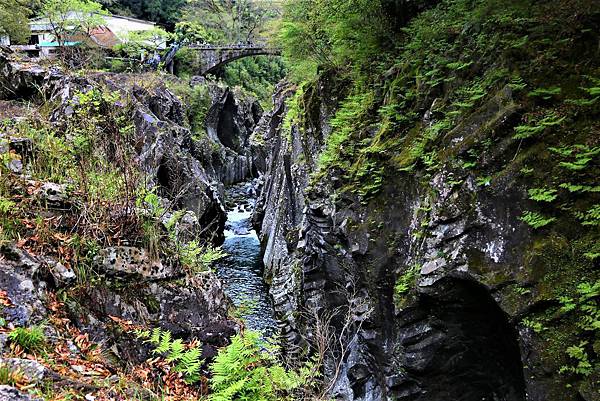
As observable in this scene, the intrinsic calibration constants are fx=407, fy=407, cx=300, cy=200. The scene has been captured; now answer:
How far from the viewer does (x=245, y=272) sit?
22844 millimetres

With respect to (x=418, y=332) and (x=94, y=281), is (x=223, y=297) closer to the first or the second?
(x=94, y=281)

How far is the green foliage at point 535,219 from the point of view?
588 cm

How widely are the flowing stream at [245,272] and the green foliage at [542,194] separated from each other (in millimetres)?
8390

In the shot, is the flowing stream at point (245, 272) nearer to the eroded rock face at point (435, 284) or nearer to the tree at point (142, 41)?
the eroded rock face at point (435, 284)

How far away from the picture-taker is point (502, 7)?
8.05 meters

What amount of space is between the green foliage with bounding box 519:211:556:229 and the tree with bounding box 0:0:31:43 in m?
36.2

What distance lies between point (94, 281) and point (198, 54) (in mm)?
46346

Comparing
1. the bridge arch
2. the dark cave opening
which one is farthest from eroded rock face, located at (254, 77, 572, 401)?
the bridge arch

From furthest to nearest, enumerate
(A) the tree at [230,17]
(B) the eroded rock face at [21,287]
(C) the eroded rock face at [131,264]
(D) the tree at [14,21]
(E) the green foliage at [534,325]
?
(A) the tree at [230,17] < (D) the tree at [14,21] < (C) the eroded rock face at [131,264] < (E) the green foliage at [534,325] < (B) the eroded rock face at [21,287]

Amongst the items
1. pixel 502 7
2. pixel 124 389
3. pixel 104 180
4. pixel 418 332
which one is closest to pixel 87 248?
pixel 104 180

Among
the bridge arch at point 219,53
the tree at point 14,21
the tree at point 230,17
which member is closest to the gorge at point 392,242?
the tree at point 14,21

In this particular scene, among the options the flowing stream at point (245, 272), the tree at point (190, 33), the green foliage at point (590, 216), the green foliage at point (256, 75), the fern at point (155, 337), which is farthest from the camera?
the green foliage at point (256, 75)

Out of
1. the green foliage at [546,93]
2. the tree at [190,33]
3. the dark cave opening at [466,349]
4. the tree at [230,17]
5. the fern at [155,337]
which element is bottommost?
the dark cave opening at [466,349]

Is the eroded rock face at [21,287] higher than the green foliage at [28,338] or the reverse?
higher
